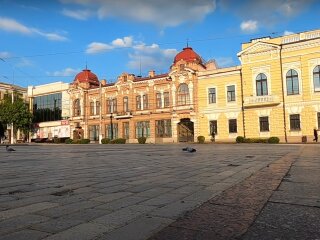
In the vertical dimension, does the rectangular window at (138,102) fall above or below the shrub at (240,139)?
above

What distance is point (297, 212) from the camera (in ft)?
15.8

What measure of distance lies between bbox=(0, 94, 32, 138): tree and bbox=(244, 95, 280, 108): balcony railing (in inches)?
1723

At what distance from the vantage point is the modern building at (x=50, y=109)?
65.7 metres

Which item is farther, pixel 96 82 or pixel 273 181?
pixel 96 82

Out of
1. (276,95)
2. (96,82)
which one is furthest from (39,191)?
(96,82)

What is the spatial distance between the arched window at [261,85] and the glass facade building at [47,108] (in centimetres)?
3957

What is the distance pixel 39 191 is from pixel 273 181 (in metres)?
4.96

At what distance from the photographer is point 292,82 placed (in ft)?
133

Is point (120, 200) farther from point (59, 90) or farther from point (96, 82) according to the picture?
point (59, 90)

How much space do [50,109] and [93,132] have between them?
574 inches

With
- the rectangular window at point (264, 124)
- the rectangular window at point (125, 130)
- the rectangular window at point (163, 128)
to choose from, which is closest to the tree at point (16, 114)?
the rectangular window at point (125, 130)

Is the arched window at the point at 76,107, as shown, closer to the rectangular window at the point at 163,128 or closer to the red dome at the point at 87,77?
the red dome at the point at 87,77

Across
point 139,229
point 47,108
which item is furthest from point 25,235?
point 47,108

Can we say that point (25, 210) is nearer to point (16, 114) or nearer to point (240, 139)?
point (240, 139)
